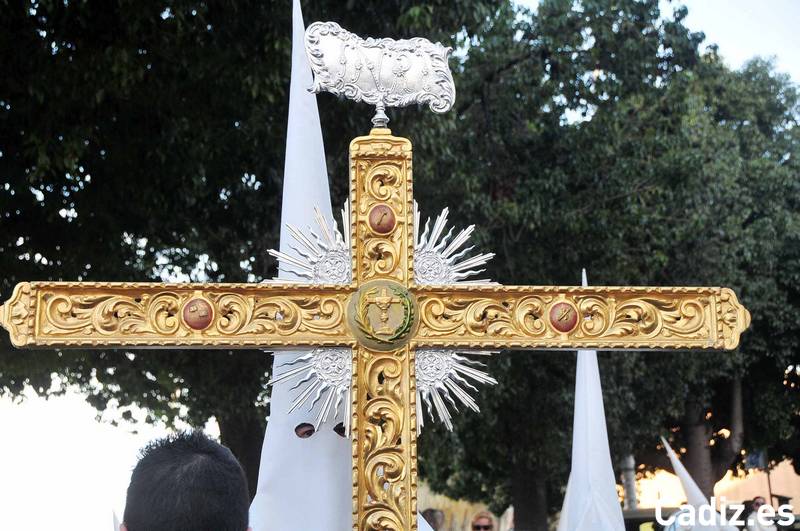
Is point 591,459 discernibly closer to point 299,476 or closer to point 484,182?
point 299,476

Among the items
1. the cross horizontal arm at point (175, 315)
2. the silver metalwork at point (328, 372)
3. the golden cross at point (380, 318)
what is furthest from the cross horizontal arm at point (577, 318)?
the cross horizontal arm at point (175, 315)

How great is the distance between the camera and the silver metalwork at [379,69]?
4.20m

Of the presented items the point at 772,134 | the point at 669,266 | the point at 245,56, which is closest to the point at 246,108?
the point at 245,56

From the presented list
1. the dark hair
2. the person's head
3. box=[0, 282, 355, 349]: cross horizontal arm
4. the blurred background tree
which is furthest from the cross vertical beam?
the blurred background tree

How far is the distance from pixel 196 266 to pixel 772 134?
1675 cm

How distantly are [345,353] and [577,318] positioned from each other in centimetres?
85

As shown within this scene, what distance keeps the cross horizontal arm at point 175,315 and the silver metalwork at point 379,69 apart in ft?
2.39

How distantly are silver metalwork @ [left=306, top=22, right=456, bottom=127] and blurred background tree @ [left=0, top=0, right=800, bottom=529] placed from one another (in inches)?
181

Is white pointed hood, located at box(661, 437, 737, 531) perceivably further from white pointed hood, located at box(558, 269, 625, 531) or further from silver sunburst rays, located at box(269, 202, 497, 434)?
silver sunburst rays, located at box(269, 202, 497, 434)

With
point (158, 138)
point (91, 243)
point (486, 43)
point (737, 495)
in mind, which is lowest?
point (737, 495)

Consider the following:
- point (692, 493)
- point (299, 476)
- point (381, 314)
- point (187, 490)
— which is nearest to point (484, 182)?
point (692, 493)

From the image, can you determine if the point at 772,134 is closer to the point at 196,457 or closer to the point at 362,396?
the point at 362,396

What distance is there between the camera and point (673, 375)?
61.1 feet

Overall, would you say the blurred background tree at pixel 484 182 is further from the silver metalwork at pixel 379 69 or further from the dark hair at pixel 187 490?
the dark hair at pixel 187 490
